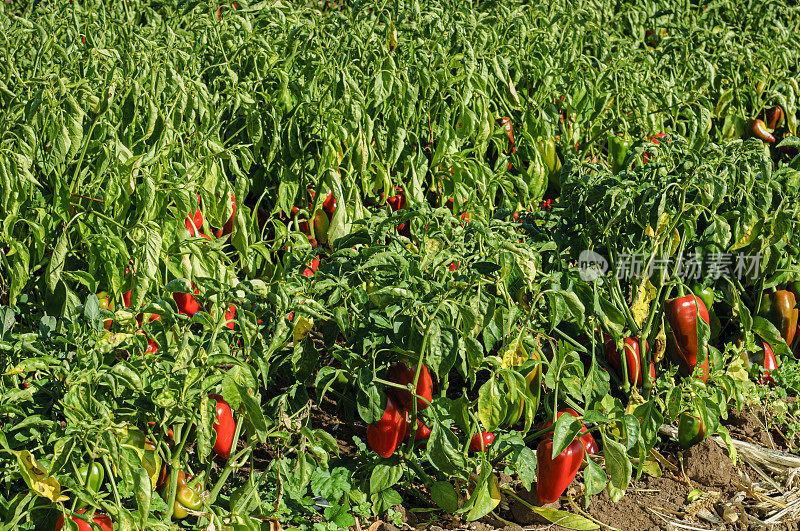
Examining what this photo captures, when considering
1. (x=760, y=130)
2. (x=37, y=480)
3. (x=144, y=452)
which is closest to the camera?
(x=37, y=480)

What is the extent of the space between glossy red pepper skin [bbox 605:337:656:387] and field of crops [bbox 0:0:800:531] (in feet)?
0.06

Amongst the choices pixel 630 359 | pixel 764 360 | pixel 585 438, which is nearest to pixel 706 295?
pixel 630 359

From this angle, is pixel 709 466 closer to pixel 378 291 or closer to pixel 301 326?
pixel 378 291

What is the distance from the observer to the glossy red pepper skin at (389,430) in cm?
215

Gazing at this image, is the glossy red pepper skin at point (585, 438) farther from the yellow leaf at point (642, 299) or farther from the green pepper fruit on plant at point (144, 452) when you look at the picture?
the green pepper fruit on plant at point (144, 452)

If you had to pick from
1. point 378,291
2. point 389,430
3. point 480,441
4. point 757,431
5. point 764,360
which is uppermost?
point 378,291

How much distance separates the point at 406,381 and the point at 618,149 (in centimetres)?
161

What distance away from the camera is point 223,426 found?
6.81 feet

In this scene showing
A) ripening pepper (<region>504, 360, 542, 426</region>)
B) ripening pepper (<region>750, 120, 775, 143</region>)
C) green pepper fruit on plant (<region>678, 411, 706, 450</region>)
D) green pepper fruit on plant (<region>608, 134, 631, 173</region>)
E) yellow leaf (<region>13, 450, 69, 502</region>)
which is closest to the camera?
yellow leaf (<region>13, 450, 69, 502</region>)

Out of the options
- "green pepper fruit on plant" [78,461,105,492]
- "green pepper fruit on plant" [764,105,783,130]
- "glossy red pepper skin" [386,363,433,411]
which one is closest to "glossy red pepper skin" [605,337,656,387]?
"glossy red pepper skin" [386,363,433,411]

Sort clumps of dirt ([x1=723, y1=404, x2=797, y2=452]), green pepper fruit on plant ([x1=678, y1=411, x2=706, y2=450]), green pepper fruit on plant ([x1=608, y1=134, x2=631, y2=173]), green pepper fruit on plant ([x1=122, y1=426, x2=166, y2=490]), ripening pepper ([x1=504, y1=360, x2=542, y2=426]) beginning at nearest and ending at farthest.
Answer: green pepper fruit on plant ([x1=122, y1=426, x2=166, y2=490]) < ripening pepper ([x1=504, y1=360, x2=542, y2=426]) < green pepper fruit on plant ([x1=678, y1=411, x2=706, y2=450]) < clumps of dirt ([x1=723, y1=404, x2=797, y2=452]) < green pepper fruit on plant ([x1=608, y1=134, x2=631, y2=173])

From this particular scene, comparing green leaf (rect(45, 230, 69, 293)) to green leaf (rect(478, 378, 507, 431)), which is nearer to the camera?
green leaf (rect(478, 378, 507, 431))

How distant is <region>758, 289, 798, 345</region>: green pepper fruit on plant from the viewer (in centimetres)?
292

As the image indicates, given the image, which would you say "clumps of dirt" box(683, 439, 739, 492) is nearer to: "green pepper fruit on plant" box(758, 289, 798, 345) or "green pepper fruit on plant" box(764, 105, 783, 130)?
"green pepper fruit on plant" box(758, 289, 798, 345)
